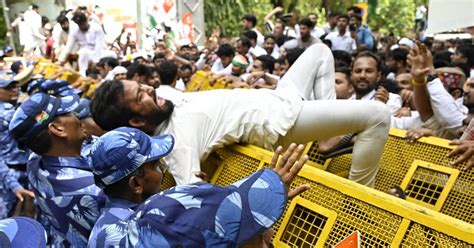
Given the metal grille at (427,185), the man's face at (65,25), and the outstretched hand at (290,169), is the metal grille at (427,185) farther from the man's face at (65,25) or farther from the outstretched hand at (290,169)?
the man's face at (65,25)

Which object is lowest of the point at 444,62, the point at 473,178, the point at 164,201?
the point at 444,62

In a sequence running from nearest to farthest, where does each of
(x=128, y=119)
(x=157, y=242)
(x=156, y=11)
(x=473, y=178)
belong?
(x=157, y=242)
(x=473, y=178)
(x=128, y=119)
(x=156, y=11)

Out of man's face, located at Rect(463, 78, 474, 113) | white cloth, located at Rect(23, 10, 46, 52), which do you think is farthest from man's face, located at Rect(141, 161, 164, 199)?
white cloth, located at Rect(23, 10, 46, 52)

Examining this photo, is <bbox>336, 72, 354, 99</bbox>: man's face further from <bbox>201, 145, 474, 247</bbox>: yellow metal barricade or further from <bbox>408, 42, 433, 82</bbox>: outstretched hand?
<bbox>201, 145, 474, 247</bbox>: yellow metal barricade

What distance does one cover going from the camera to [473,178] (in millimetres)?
2658

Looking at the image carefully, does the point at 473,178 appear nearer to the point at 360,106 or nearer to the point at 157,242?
the point at 360,106

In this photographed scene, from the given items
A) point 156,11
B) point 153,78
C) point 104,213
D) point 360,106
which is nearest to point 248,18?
point 156,11

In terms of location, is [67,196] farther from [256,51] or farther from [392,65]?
[256,51]

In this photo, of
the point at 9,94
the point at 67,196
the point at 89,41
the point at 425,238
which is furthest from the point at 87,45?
the point at 425,238

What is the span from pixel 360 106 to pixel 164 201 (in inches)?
73.1

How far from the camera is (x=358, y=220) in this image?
6.72 feet

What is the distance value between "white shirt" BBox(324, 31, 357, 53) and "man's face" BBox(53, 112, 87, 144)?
7378 mm

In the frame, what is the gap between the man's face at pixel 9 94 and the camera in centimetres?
488

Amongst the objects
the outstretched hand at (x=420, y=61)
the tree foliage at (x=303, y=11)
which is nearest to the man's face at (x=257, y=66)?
the outstretched hand at (x=420, y=61)
